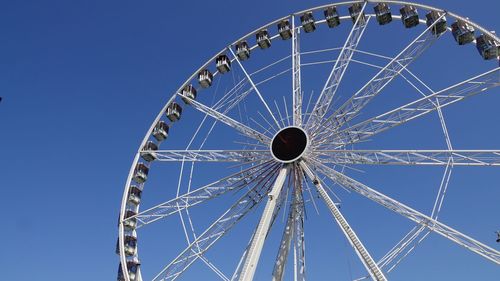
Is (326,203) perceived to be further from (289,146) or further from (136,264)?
(136,264)

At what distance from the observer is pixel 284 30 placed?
24.5m

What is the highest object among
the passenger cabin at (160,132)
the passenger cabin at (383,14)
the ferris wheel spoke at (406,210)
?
the passenger cabin at (383,14)

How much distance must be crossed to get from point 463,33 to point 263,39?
9563 millimetres

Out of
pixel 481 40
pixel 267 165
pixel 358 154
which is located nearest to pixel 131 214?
pixel 267 165

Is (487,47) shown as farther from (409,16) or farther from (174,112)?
(174,112)

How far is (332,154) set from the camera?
19109 millimetres

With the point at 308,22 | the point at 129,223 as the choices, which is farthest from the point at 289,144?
the point at 129,223

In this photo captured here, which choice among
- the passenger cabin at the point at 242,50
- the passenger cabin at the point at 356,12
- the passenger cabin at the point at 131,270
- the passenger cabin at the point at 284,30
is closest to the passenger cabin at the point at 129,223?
the passenger cabin at the point at 131,270

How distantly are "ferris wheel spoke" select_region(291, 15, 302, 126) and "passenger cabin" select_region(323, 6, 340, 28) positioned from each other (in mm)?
1608

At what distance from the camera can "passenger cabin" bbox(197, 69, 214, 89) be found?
2484cm

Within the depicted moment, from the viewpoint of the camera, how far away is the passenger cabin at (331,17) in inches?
942

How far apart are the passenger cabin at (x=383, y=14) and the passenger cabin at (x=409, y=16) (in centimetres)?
59

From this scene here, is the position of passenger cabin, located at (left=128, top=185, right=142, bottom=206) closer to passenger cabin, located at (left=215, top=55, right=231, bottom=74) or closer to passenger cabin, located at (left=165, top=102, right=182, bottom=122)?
passenger cabin, located at (left=165, top=102, right=182, bottom=122)

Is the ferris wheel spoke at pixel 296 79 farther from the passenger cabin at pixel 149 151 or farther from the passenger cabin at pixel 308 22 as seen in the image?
the passenger cabin at pixel 149 151
